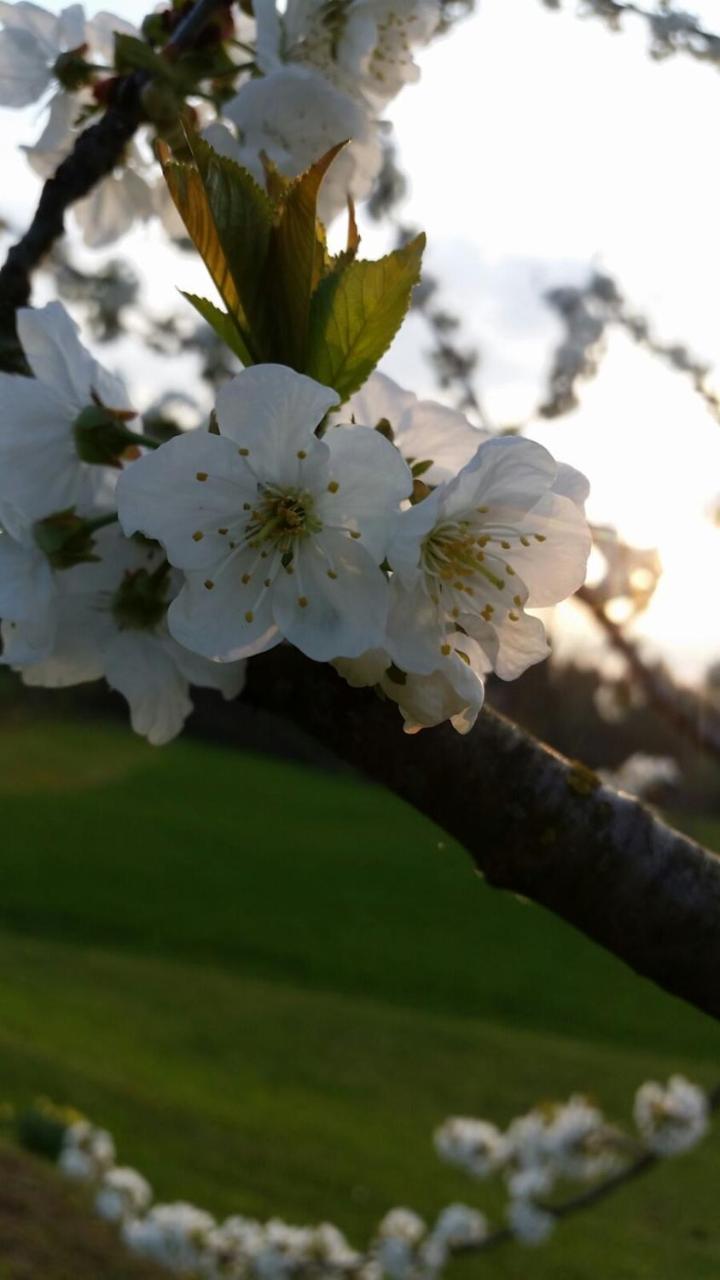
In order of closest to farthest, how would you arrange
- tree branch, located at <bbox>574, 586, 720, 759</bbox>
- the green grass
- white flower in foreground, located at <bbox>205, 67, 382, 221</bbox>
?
1. white flower in foreground, located at <bbox>205, 67, 382, 221</bbox>
2. tree branch, located at <bbox>574, 586, 720, 759</bbox>
3. the green grass

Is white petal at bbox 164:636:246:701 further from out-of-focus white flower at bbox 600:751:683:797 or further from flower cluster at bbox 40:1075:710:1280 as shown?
out-of-focus white flower at bbox 600:751:683:797

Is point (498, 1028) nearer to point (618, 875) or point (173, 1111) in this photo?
point (173, 1111)

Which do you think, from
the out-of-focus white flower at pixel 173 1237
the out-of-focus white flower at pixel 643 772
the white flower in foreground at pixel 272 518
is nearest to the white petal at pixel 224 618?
the white flower in foreground at pixel 272 518

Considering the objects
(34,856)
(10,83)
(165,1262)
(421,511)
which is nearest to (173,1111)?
(165,1262)

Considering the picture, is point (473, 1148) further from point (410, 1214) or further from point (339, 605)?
point (339, 605)

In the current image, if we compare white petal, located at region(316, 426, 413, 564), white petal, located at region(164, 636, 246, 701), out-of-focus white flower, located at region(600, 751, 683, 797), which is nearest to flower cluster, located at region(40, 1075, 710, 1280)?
→ out-of-focus white flower, located at region(600, 751, 683, 797)

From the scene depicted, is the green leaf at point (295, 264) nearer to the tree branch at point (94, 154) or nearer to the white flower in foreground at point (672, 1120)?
the tree branch at point (94, 154)
